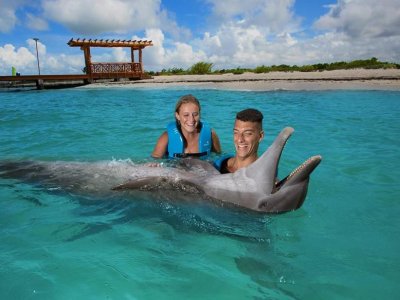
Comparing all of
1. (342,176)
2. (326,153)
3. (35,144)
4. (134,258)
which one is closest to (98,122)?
(35,144)

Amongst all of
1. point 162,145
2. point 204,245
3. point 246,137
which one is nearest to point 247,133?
point 246,137

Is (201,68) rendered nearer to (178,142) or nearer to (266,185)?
(178,142)

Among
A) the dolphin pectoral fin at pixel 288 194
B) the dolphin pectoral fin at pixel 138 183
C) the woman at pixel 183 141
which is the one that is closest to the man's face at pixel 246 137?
the dolphin pectoral fin at pixel 288 194

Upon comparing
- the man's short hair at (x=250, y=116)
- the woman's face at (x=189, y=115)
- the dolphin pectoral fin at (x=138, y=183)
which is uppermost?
the man's short hair at (x=250, y=116)

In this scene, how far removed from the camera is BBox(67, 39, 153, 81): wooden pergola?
97.1 ft

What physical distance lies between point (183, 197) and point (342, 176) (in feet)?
9.11

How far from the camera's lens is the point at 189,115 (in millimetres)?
5105

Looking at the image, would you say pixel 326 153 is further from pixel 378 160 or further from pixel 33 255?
pixel 33 255

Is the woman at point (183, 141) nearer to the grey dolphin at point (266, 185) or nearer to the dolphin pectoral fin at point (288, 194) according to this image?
the grey dolphin at point (266, 185)

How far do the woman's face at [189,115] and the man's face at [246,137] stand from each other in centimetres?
149

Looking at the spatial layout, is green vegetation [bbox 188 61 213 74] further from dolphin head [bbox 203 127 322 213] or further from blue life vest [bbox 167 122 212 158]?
dolphin head [bbox 203 127 322 213]

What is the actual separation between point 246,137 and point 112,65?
31063 millimetres

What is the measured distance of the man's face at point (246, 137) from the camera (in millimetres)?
3584

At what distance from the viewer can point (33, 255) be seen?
2967 mm
